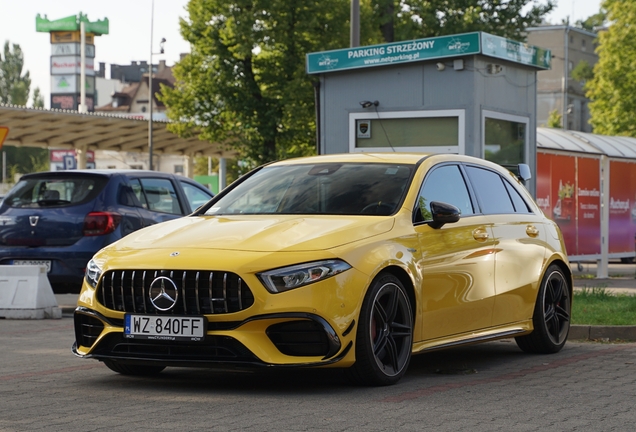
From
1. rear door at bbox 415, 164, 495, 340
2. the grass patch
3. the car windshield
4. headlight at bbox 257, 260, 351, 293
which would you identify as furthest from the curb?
headlight at bbox 257, 260, 351, 293

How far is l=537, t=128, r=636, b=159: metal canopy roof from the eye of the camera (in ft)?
68.9

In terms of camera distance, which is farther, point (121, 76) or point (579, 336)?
point (121, 76)

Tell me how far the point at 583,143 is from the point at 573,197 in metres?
1.89

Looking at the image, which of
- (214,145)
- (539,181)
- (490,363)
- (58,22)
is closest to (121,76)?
(58,22)

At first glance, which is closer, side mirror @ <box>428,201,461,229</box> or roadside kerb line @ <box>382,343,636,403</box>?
roadside kerb line @ <box>382,343,636,403</box>

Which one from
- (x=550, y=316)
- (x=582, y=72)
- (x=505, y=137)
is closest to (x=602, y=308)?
(x=550, y=316)

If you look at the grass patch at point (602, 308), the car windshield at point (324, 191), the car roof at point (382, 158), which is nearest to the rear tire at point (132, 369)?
the car windshield at point (324, 191)

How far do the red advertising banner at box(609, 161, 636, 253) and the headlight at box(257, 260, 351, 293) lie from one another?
651 inches

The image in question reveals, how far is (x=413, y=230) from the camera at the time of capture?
7660 mm

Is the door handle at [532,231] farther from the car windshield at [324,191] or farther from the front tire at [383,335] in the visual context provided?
the front tire at [383,335]

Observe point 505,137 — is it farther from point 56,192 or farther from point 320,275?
point 320,275

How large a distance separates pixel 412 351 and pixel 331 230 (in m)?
1.01

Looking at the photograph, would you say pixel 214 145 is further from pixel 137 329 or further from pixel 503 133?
pixel 137 329

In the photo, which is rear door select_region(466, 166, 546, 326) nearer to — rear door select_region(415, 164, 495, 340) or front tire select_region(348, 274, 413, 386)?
rear door select_region(415, 164, 495, 340)
